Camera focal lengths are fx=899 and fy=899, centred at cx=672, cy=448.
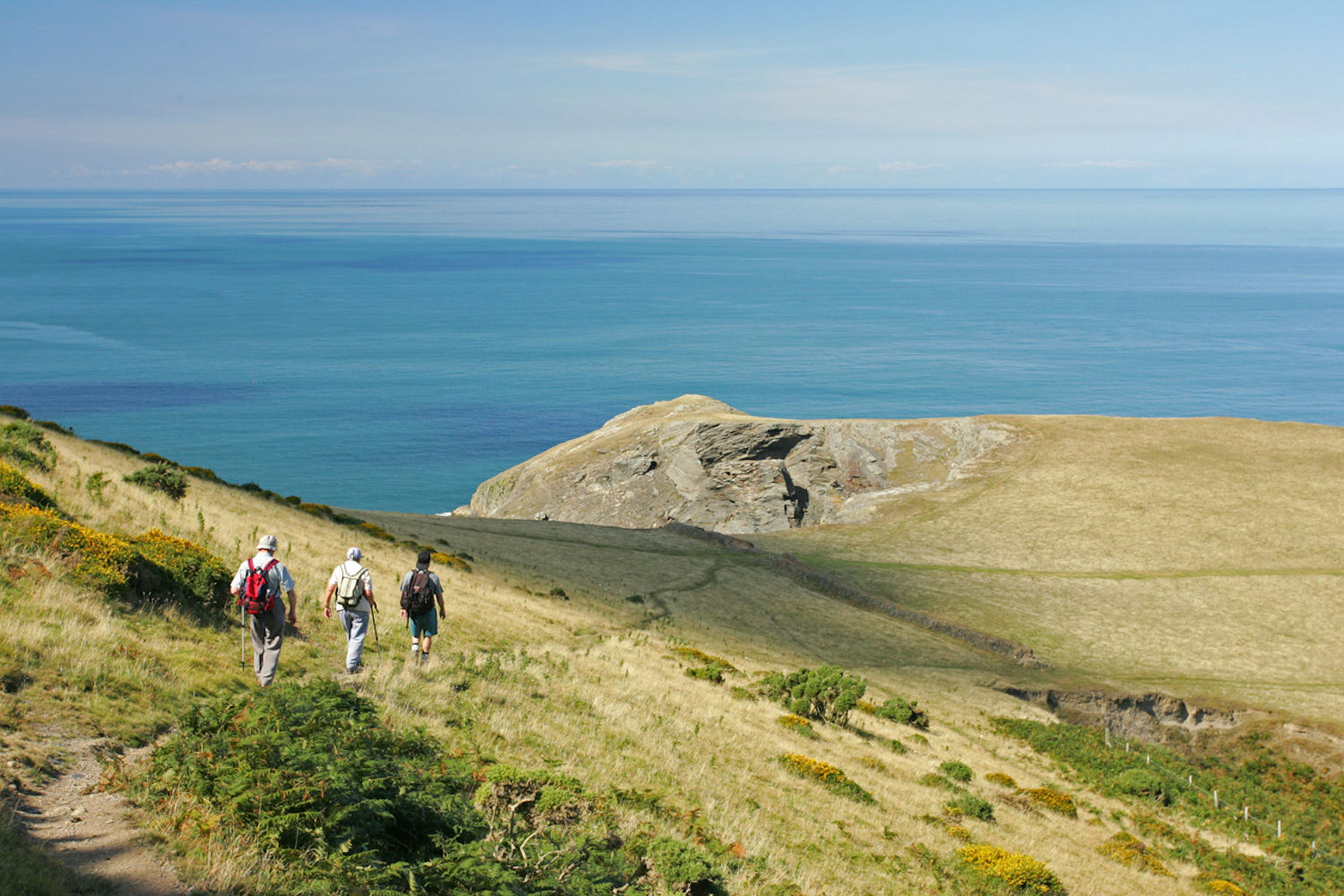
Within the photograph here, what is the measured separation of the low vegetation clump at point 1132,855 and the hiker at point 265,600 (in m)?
18.7

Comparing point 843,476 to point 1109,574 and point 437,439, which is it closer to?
point 1109,574

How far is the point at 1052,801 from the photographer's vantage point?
2338 cm

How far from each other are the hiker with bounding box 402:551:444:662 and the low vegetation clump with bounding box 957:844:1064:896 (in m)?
11.3

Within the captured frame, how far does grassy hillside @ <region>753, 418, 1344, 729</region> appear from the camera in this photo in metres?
40.2

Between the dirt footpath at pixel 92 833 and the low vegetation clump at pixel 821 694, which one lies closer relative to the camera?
the dirt footpath at pixel 92 833

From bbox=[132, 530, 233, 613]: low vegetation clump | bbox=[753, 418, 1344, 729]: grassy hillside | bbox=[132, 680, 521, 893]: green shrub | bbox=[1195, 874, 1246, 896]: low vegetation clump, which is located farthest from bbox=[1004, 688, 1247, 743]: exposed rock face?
bbox=[132, 680, 521, 893]: green shrub

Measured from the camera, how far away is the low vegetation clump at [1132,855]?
20578 mm

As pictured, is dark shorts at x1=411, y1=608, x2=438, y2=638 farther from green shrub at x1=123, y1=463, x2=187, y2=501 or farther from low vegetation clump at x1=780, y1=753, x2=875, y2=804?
green shrub at x1=123, y1=463, x2=187, y2=501

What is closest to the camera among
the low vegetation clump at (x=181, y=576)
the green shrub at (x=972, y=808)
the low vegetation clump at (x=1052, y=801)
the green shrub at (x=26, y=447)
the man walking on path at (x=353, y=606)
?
the man walking on path at (x=353, y=606)

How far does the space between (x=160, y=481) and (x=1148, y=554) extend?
51.2 m

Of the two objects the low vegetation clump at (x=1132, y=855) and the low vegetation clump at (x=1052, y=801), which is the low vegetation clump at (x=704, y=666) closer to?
the low vegetation clump at (x=1052, y=801)

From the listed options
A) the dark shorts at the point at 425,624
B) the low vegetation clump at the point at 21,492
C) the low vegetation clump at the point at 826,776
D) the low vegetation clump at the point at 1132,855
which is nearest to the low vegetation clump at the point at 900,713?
the low vegetation clump at the point at 1132,855

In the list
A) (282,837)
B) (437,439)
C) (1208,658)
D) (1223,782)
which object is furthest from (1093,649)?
(437,439)

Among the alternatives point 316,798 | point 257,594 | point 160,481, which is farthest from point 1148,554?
point 316,798
